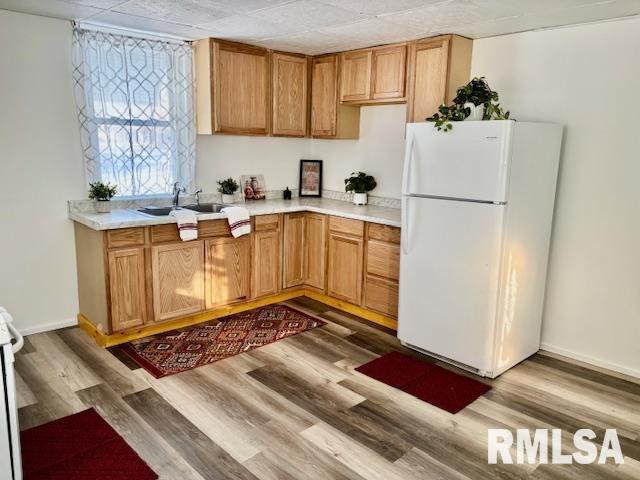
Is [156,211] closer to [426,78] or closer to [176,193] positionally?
[176,193]

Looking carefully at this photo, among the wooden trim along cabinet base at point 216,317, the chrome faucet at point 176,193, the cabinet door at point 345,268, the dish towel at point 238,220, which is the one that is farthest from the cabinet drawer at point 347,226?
the chrome faucet at point 176,193

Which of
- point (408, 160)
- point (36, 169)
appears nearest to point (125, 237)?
point (36, 169)

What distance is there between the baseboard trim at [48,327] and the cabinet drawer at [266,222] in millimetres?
1633

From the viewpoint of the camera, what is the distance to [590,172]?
337 cm

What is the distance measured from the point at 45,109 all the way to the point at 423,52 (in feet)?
9.29

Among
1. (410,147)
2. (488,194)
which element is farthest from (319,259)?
(488,194)

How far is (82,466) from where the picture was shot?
2.30 meters

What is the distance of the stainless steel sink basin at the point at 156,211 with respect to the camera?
157 inches

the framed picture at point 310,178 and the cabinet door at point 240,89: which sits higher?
the cabinet door at point 240,89

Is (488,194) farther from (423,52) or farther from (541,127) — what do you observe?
(423,52)

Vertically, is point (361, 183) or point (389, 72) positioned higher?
point (389, 72)

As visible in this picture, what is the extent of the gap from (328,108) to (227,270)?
5.89 feet

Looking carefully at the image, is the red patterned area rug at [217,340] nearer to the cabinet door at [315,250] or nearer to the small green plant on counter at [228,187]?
the cabinet door at [315,250]

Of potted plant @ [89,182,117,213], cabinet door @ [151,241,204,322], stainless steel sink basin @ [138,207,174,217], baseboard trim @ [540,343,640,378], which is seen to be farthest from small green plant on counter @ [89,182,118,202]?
baseboard trim @ [540,343,640,378]
